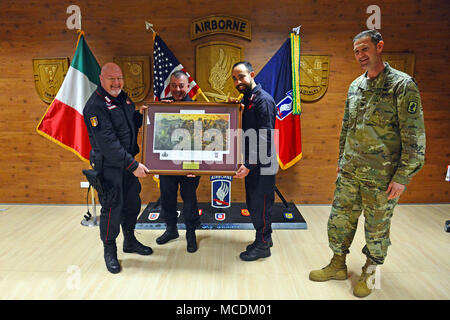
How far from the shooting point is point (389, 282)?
204 cm

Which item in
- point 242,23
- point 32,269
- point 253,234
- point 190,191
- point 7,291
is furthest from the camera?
point 242,23

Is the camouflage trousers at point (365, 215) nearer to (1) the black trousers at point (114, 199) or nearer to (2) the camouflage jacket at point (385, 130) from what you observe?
(2) the camouflage jacket at point (385, 130)

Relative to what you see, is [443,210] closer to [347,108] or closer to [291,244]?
[291,244]

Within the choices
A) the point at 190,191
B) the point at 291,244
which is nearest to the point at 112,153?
the point at 190,191

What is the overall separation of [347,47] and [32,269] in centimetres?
371

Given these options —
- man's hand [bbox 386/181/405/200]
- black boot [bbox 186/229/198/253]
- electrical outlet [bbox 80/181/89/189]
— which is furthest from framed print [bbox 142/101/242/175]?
electrical outlet [bbox 80/181/89/189]

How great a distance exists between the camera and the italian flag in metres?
2.94

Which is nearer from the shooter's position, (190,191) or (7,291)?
(7,291)

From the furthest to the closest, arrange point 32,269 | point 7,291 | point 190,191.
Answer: point 190,191 → point 32,269 → point 7,291

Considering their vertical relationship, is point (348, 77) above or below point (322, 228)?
above

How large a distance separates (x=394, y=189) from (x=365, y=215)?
27 centimetres

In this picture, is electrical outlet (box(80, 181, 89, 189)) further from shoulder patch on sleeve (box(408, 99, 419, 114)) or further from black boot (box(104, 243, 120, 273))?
shoulder patch on sleeve (box(408, 99, 419, 114))

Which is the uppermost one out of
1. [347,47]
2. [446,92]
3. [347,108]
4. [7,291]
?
[347,47]

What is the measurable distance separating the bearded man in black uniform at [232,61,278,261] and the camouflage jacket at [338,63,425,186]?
1.85 ft
